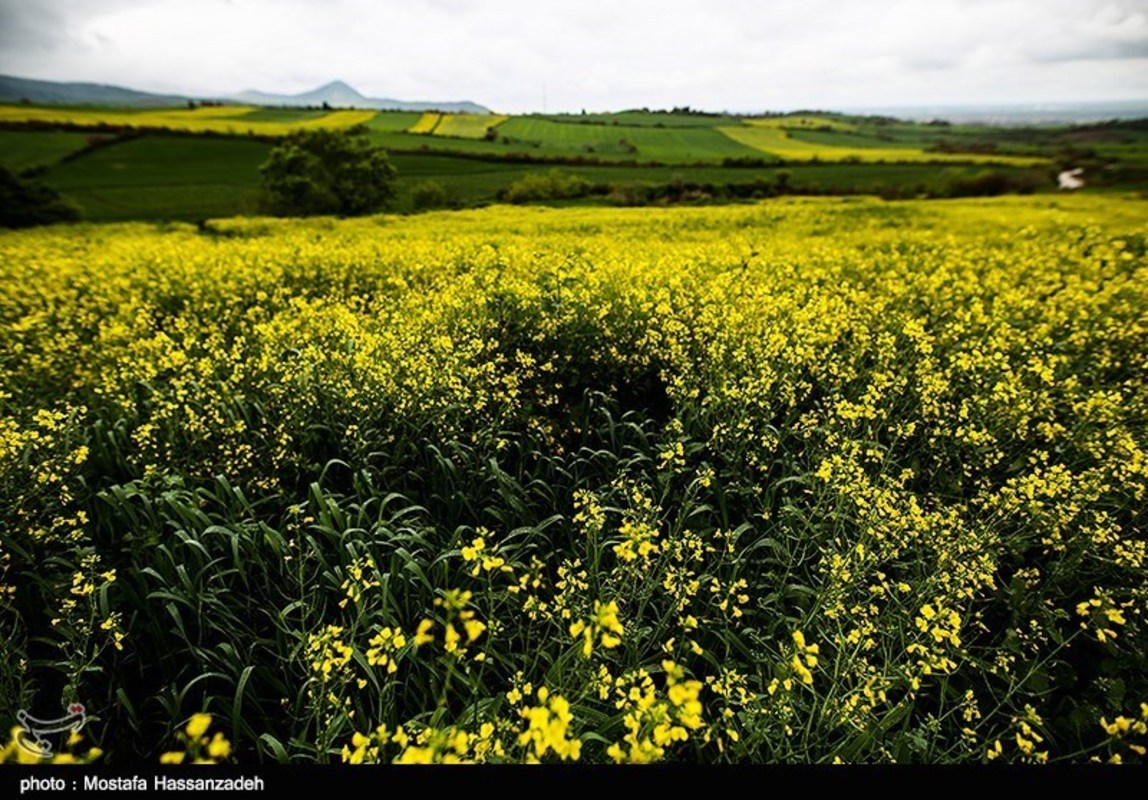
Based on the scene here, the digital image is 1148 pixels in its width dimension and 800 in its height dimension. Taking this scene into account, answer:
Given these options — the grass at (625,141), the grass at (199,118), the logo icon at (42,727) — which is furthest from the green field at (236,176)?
the logo icon at (42,727)

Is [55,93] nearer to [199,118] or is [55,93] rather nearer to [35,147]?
[199,118]

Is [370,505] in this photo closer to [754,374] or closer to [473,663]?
[473,663]

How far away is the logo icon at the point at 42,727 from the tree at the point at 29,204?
1808 inches

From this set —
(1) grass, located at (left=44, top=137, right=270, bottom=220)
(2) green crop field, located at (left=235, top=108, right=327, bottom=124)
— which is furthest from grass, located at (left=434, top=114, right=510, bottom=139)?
(1) grass, located at (left=44, top=137, right=270, bottom=220)

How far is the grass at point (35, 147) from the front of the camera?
1532 inches

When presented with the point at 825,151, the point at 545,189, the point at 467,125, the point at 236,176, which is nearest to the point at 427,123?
the point at 467,125

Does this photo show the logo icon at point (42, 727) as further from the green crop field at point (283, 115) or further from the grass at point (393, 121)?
the green crop field at point (283, 115)

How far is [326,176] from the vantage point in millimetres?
48656

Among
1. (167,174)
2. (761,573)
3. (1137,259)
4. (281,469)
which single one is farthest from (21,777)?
(167,174)

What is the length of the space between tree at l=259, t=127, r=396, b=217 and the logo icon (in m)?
51.8

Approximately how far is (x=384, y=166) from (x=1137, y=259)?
53442mm

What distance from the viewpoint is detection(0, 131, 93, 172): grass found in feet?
128

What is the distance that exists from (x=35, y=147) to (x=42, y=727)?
63082mm

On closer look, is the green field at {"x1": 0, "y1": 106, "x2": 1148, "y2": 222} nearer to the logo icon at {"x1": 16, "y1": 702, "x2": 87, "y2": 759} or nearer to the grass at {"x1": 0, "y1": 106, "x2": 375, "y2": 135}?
the grass at {"x1": 0, "y1": 106, "x2": 375, "y2": 135}
